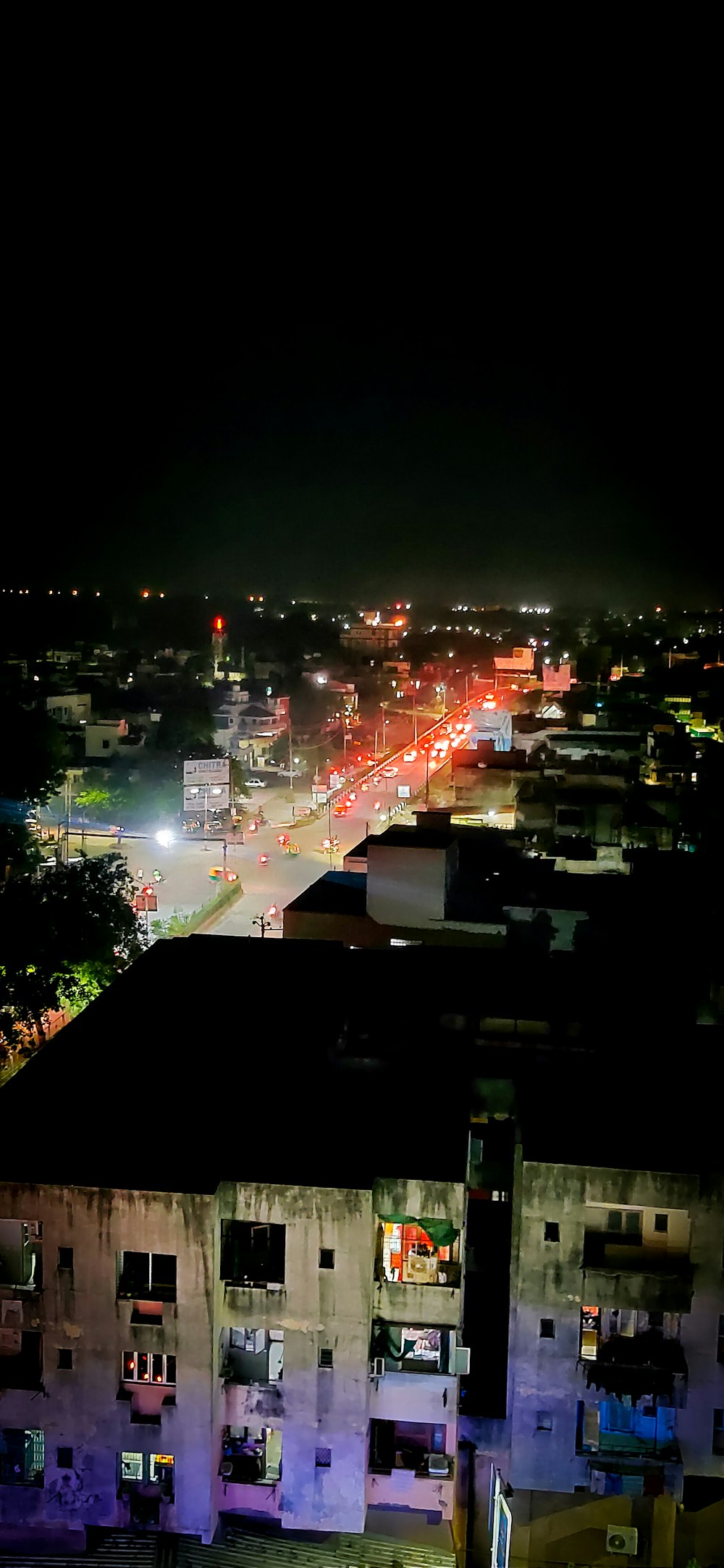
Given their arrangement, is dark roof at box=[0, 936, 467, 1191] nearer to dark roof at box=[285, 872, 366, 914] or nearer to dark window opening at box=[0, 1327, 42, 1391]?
dark window opening at box=[0, 1327, 42, 1391]

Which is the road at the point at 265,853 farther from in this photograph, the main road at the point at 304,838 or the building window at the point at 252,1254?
the building window at the point at 252,1254

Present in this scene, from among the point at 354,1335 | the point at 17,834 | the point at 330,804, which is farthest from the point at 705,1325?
the point at 330,804

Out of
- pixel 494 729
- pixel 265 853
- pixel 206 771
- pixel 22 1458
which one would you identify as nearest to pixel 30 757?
pixel 265 853

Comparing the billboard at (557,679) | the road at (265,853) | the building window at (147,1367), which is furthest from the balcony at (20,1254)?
the billboard at (557,679)

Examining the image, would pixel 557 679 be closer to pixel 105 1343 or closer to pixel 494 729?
pixel 494 729

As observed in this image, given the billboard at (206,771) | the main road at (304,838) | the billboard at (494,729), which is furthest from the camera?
the billboard at (494,729)
